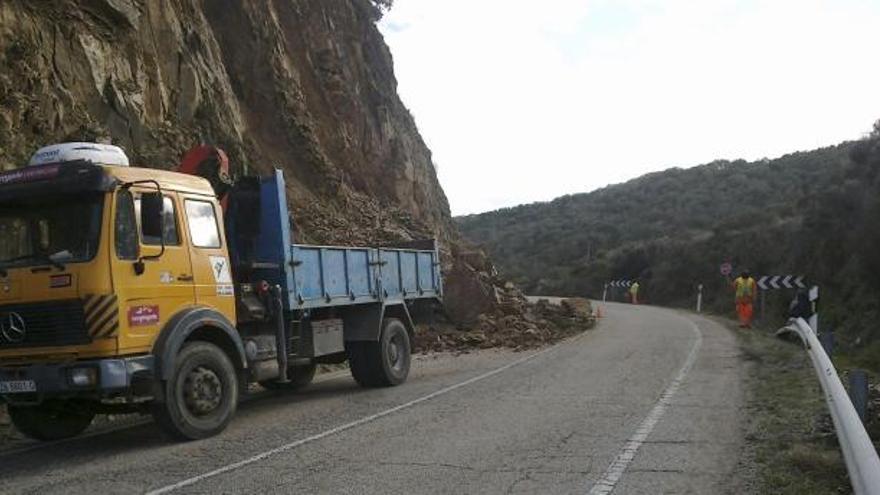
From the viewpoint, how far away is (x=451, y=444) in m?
8.10

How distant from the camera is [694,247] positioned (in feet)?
153

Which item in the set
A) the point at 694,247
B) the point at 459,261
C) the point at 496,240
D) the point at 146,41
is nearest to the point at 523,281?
the point at 694,247

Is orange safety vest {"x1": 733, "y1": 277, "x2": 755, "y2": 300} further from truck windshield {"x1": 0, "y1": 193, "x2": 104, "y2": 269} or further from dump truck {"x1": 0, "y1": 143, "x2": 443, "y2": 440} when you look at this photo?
truck windshield {"x1": 0, "y1": 193, "x2": 104, "y2": 269}

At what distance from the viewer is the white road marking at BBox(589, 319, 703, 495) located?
649cm

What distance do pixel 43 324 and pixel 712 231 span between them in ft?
154

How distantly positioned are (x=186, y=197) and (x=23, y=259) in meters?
1.74

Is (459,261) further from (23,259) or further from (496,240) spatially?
(496,240)

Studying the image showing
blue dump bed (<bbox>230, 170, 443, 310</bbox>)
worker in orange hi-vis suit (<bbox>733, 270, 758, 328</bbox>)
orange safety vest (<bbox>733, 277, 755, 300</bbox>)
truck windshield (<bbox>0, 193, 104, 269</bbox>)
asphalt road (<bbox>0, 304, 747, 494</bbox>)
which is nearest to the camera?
asphalt road (<bbox>0, 304, 747, 494</bbox>)

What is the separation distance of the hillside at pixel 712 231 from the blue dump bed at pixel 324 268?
48.8 feet

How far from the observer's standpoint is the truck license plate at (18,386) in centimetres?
808

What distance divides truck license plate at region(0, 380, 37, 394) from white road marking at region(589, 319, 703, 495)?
5.26 metres

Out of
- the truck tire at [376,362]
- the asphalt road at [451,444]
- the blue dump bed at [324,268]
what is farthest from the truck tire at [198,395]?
the truck tire at [376,362]

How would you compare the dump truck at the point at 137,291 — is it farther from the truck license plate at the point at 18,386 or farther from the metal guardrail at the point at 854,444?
the metal guardrail at the point at 854,444

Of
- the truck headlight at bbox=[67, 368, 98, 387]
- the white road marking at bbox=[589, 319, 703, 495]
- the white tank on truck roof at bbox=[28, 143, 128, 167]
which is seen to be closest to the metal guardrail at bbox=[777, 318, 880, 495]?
the white road marking at bbox=[589, 319, 703, 495]
